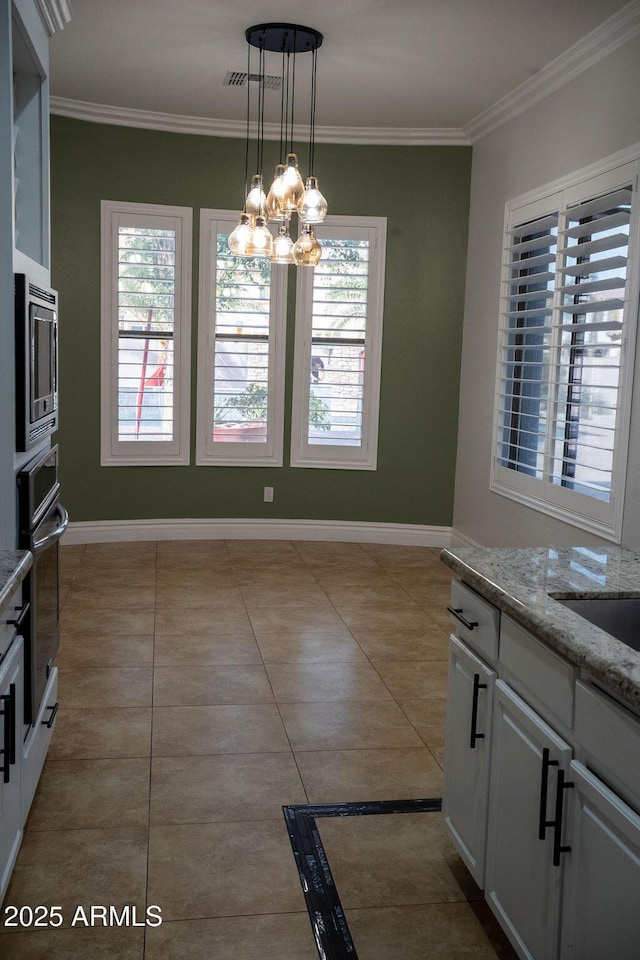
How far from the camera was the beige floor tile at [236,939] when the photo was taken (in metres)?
2.17

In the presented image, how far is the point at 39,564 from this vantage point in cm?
273

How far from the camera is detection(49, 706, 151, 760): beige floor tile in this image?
10.6ft

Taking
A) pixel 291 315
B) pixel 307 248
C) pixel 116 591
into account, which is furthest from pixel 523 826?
pixel 291 315

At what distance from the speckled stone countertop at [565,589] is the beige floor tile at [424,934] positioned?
830 millimetres

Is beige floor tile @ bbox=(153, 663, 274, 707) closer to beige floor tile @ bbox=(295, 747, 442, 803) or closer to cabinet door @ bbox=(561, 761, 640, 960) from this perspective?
beige floor tile @ bbox=(295, 747, 442, 803)

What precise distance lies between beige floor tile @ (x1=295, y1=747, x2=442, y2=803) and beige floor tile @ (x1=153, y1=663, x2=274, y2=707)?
0.60 m

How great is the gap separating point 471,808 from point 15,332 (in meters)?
1.77

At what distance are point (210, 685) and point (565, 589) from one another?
2.11 metres

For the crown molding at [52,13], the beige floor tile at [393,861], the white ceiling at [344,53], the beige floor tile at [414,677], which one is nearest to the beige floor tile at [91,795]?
the beige floor tile at [393,861]

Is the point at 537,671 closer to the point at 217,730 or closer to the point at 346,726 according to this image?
the point at 346,726

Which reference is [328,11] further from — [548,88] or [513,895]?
[513,895]

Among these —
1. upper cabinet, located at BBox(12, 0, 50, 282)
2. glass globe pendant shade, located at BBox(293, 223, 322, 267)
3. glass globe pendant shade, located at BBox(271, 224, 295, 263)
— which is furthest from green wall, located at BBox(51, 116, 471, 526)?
upper cabinet, located at BBox(12, 0, 50, 282)

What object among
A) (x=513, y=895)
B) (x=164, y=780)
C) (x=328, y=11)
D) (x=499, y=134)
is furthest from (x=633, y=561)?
(x=499, y=134)

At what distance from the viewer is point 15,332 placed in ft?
8.50
